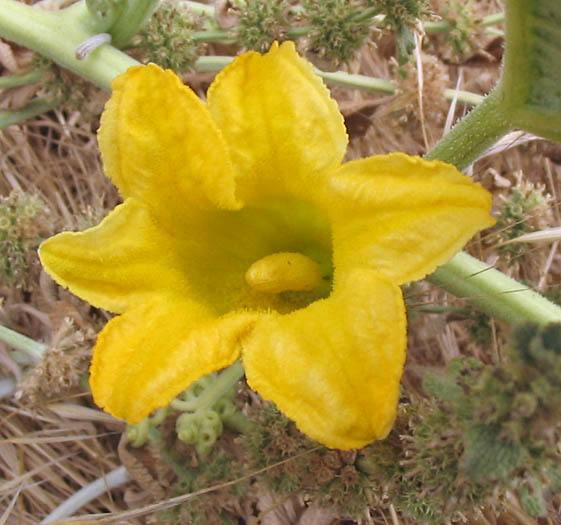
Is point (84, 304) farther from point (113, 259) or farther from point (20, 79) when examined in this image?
point (113, 259)

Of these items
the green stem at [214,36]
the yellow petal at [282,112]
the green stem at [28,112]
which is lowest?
the green stem at [28,112]

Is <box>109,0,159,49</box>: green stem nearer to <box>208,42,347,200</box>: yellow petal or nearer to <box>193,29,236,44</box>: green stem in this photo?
<box>193,29,236,44</box>: green stem

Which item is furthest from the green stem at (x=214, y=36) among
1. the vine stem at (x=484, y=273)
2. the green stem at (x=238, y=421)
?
the green stem at (x=238, y=421)

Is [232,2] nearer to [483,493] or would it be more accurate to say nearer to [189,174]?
[189,174]

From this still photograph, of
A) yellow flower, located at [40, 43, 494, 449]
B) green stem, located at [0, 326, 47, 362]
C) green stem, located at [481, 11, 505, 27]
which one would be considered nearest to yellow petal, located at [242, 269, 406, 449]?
yellow flower, located at [40, 43, 494, 449]

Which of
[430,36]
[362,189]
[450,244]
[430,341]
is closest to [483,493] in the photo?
[450,244]

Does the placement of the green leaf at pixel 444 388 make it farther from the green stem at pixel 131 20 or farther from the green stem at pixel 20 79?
the green stem at pixel 20 79
